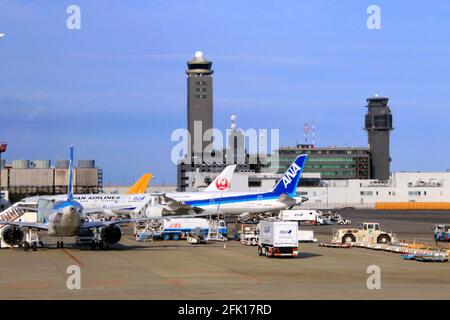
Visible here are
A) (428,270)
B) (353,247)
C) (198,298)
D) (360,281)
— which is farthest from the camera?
(353,247)

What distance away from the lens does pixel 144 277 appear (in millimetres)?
43156

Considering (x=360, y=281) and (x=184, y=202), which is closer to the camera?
(x=360, y=281)

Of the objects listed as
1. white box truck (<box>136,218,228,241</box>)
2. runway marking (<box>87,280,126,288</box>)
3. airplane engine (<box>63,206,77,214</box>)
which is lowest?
runway marking (<box>87,280,126,288</box>)

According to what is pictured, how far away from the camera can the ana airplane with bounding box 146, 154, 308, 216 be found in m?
110

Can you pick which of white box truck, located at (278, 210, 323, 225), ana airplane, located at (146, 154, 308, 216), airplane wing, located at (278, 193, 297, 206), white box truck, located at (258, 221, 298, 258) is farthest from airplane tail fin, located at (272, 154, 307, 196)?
white box truck, located at (258, 221, 298, 258)

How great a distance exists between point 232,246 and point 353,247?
1047 cm

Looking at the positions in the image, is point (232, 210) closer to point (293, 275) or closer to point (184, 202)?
point (184, 202)

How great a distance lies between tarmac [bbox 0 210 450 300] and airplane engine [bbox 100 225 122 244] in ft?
3.05

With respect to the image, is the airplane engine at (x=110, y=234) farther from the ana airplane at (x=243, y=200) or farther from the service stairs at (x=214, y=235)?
the ana airplane at (x=243, y=200)

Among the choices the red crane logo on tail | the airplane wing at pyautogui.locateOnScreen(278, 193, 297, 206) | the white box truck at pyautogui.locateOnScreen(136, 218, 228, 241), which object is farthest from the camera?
the red crane logo on tail

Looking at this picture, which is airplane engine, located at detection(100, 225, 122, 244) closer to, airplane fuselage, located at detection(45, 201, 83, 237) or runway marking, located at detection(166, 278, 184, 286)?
airplane fuselage, located at detection(45, 201, 83, 237)

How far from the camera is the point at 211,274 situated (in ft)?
149

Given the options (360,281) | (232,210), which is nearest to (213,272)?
(360,281)

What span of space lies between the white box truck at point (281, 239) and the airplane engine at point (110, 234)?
13966 millimetres
